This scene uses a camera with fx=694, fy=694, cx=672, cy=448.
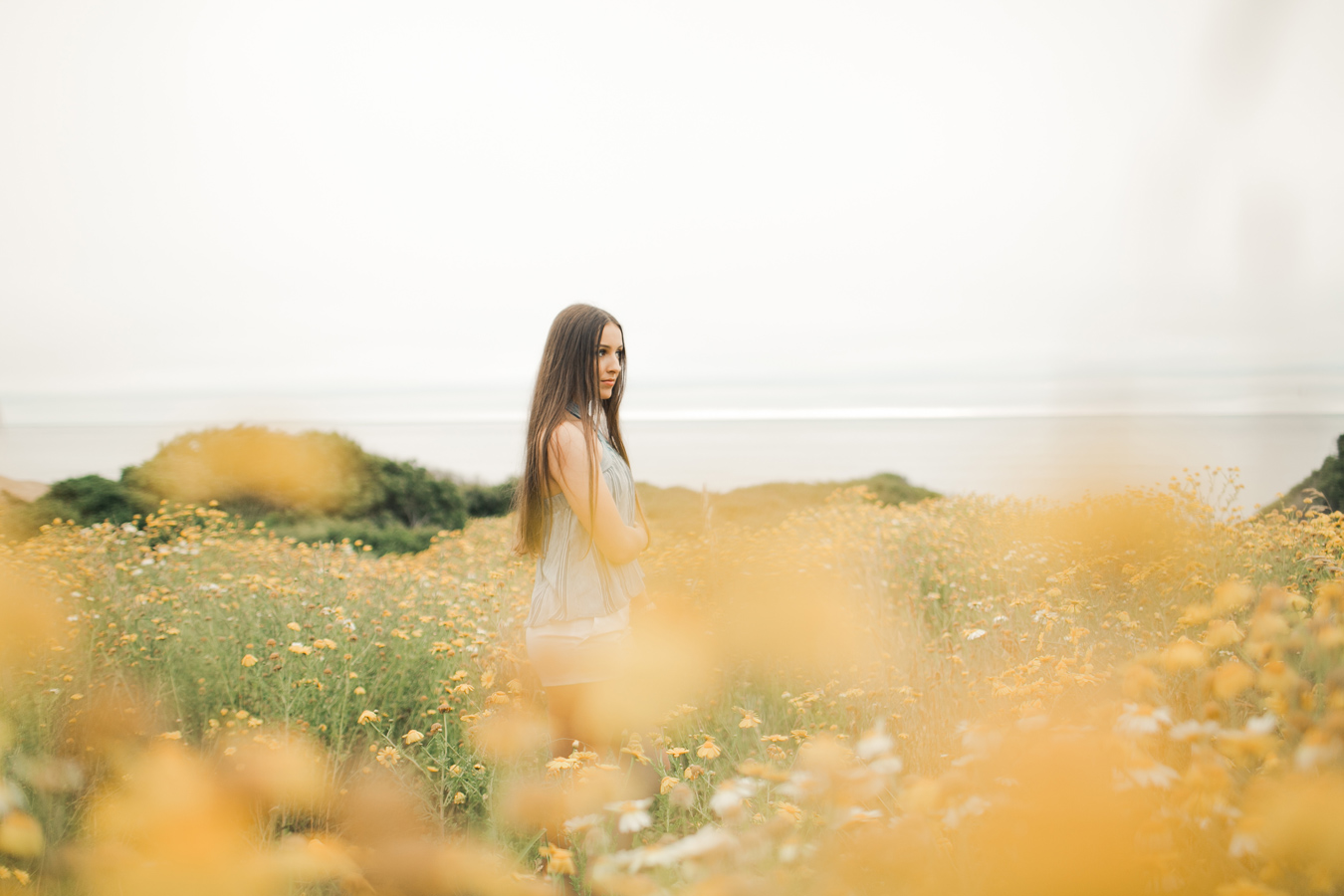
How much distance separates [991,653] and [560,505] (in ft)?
7.02

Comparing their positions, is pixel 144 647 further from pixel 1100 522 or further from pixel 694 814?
pixel 1100 522

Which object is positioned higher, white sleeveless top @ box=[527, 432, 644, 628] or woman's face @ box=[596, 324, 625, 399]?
woman's face @ box=[596, 324, 625, 399]

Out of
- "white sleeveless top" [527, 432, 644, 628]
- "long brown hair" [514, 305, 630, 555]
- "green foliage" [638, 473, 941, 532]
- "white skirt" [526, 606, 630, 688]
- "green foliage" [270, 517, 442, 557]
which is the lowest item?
"green foliage" [270, 517, 442, 557]

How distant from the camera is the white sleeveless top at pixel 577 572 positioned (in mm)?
2324

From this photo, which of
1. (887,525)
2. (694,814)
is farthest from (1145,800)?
(887,525)

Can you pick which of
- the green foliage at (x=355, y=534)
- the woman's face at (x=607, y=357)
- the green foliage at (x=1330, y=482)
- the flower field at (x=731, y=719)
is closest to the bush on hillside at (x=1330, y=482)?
the green foliage at (x=1330, y=482)

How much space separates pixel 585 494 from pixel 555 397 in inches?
14.8

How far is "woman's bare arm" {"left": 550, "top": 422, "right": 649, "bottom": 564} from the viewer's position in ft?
7.46

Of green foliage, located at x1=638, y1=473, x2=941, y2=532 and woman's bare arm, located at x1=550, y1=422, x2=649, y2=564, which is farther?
green foliage, located at x1=638, y1=473, x2=941, y2=532

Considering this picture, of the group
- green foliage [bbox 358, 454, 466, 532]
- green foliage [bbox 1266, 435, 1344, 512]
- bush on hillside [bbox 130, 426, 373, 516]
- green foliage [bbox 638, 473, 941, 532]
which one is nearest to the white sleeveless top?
green foliage [bbox 638, 473, 941, 532]

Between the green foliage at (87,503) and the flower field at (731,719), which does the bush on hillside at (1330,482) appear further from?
the green foliage at (87,503)

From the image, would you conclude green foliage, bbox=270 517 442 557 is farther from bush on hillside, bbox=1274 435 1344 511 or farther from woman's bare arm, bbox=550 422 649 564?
bush on hillside, bbox=1274 435 1344 511

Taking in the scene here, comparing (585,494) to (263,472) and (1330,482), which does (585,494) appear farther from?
(263,472)

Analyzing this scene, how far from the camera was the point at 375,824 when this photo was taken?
2672 millimetres
